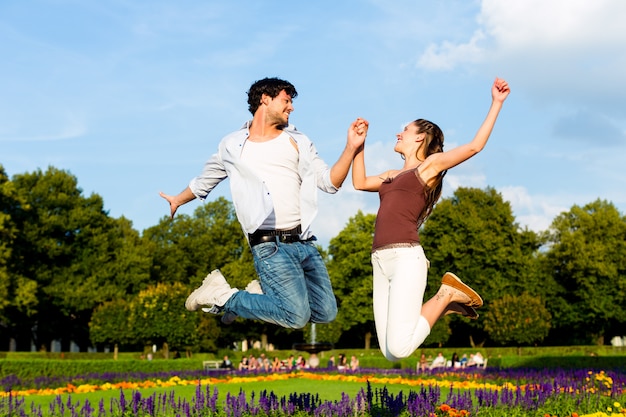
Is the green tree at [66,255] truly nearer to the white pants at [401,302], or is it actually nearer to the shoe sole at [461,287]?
the shoe sole at [461,287]

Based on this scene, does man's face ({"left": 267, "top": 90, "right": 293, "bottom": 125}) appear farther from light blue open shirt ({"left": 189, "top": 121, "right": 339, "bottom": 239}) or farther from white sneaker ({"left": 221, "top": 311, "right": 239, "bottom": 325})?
white sneaker ({"left": 221, "top": 311, "right": 239, "bottom": 325})

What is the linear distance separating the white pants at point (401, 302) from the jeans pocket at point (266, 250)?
2.96ft

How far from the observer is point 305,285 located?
659 centimetres

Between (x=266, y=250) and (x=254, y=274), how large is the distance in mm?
49522

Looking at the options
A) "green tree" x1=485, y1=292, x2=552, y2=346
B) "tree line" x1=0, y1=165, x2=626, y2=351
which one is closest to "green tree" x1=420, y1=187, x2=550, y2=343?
"tree line" x1=0, y1=165, x2=626, y2=351

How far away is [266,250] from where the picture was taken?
21.5 ft

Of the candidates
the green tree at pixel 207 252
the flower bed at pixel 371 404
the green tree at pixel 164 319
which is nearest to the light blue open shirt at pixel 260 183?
the flower bed at pixel 371 404

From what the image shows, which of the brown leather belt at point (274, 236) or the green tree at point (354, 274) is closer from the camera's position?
the brown leather belt at point (274, 236)

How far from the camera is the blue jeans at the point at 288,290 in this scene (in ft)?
21.1

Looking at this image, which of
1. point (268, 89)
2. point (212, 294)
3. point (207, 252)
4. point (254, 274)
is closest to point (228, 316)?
point (212, 294)

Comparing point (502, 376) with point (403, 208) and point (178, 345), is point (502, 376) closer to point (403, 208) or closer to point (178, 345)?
point (403, 208)

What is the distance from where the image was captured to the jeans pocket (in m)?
6.54

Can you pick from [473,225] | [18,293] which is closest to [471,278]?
[473,225]

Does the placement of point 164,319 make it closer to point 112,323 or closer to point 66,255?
point 112,323
